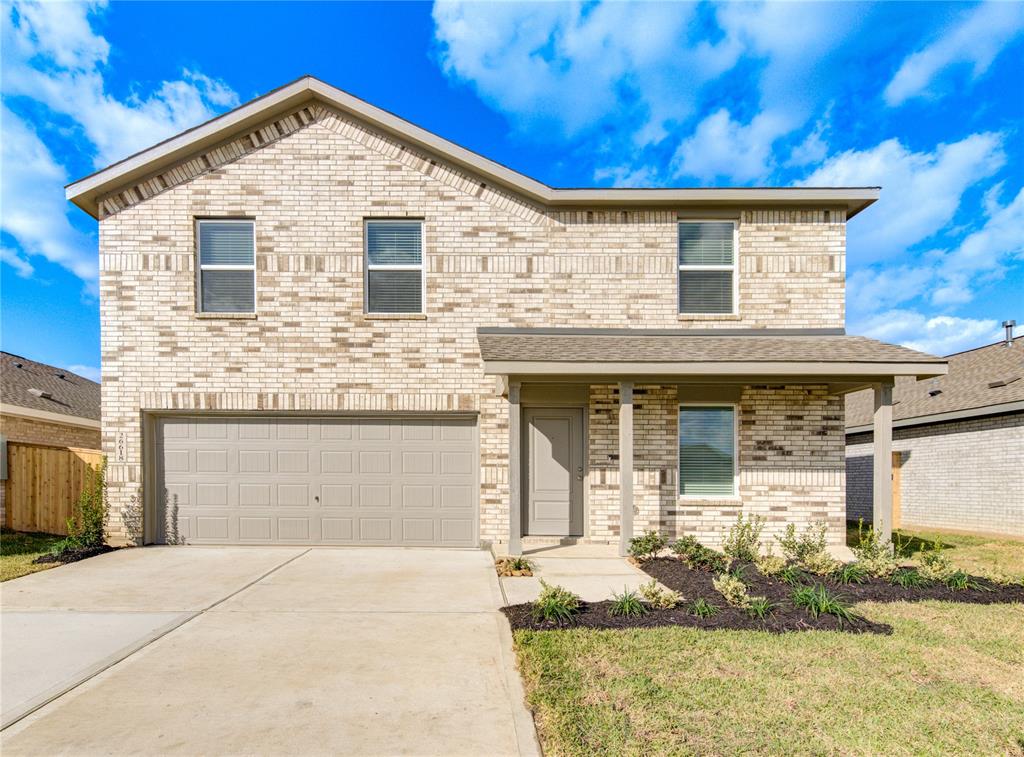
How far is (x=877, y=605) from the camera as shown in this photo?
19.9 ft

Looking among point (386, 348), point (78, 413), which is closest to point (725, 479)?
point (386, 348)

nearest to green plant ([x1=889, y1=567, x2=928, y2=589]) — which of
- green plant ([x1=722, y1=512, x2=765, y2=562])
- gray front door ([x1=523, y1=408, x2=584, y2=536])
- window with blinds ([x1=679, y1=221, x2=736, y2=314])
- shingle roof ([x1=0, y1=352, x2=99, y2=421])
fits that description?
green plant ([x1=722, y1=512, x2=765, y2=562])

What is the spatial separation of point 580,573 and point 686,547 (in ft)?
6.37

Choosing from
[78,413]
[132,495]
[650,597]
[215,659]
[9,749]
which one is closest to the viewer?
[9,749]

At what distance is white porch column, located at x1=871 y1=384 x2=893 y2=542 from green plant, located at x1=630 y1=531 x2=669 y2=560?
320 centimetres

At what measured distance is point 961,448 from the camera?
43.1ft

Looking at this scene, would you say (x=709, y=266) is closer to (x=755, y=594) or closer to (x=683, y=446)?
(x=683, y=446)

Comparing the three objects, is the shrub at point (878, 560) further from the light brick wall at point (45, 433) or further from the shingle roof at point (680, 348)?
the light brick wall at point (45, 433)

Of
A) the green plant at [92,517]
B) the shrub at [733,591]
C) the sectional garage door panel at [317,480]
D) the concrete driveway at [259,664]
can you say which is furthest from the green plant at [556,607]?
the green plant at [92,517]

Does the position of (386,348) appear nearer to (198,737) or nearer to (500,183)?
(500,183)

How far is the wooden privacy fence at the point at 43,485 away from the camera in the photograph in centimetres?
1059

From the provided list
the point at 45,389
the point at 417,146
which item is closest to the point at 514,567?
the point at 417,146

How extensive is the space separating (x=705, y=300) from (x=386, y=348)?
5773 mm

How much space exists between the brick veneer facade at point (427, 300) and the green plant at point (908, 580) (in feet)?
8.08
